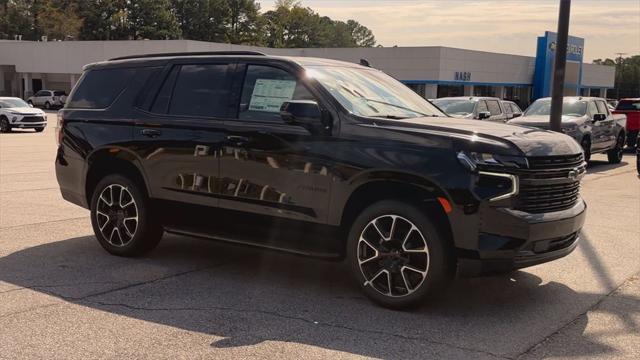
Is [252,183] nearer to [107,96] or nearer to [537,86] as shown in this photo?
[107,96]

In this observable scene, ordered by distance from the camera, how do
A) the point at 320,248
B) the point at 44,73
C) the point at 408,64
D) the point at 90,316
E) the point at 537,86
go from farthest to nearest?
the point at 44,73
the point at 537,86
the point at 408,64
the point at 320,248
the point at 90,316

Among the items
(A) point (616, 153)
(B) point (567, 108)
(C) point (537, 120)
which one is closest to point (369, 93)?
(C) point (537, 120)

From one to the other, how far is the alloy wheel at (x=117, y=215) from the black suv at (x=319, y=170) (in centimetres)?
1

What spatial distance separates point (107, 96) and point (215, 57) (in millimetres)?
1387

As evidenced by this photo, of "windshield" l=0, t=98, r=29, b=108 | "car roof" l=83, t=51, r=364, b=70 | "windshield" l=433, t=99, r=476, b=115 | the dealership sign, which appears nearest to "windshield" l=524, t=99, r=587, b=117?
"windshield" l=433, t=99, r=476, b=115

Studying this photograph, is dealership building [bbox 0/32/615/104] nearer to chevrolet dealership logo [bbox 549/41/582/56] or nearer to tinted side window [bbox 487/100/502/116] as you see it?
chevrolet dealership logo [bbox 549/41/582/56]

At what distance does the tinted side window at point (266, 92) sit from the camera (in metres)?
5.73

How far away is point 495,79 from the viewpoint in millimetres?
56562

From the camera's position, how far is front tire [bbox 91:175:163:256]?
6.54 metres

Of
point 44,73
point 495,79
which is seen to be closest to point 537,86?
point 495,79

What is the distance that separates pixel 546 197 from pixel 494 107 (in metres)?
13.8

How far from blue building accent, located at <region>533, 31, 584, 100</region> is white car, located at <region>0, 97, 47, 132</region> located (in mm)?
35080

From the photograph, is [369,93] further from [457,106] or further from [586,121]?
[586,121]

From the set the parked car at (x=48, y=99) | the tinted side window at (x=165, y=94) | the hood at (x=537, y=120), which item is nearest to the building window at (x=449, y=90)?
the parked car at (x=48, y=99)
